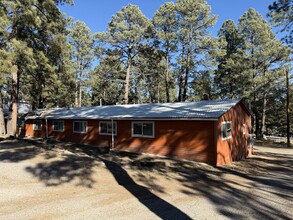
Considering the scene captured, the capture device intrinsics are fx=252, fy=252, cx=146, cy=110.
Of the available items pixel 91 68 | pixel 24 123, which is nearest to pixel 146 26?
pixel 91 68

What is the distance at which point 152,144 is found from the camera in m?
15.2

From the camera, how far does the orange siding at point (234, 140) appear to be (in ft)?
42.8

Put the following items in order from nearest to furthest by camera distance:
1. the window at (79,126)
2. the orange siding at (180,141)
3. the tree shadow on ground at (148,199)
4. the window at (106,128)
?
the tree shadow on ground at (148,199) < the orange siding at (180,141) < the window at (106,128) < the window at (79,126)

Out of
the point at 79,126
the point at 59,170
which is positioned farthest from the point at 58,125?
the point at 59,170

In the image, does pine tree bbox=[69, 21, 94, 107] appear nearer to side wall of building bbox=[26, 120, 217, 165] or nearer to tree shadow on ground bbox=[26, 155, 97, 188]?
side wall of building bbox=[26, 120, 217, 165]

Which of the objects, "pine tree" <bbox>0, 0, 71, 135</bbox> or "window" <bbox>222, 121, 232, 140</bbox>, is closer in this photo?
"window" <bbox>222, 121, 232, 140</bbox>

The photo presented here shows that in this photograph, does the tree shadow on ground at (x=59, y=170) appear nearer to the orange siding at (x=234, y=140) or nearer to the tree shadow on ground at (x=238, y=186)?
the tree shadow on ground at (x=238, y=186)

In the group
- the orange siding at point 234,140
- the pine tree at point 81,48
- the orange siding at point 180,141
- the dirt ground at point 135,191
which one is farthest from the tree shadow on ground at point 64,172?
the pine tree at point 81,48

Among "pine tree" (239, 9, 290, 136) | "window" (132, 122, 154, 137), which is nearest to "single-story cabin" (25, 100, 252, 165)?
"window" (132, 122, 154, 137)

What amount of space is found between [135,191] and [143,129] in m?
8.36

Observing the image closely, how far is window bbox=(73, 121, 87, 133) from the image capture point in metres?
19.7

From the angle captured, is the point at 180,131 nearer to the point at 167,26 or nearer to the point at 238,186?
the point at 238,186

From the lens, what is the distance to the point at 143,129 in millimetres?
15820

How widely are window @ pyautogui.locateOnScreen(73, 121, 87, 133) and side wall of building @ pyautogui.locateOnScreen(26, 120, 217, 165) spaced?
683 millimetres
